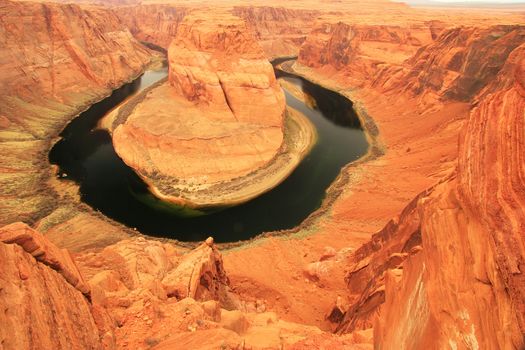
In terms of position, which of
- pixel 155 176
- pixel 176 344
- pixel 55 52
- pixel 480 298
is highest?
pixel 55 52

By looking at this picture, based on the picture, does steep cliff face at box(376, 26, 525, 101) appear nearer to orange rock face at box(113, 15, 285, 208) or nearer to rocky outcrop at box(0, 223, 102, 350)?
orange rock face at box(113, 15, 285, 208)

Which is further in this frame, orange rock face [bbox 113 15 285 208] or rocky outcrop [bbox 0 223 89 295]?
orange rock face [bbox 113 15 285 208]

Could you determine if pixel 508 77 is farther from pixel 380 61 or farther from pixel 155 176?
pixel 155 176

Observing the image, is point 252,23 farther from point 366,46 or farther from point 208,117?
point 208,117

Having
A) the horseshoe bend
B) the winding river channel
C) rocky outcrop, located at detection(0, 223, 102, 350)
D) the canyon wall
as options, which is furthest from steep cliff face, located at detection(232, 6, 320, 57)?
rocky outcrop, located at detection(0, 223, 102, 350)

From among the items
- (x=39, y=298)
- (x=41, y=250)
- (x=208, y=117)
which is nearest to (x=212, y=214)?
(x=208, y=117)

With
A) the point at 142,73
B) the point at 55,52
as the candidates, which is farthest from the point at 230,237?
the point at 142,73
